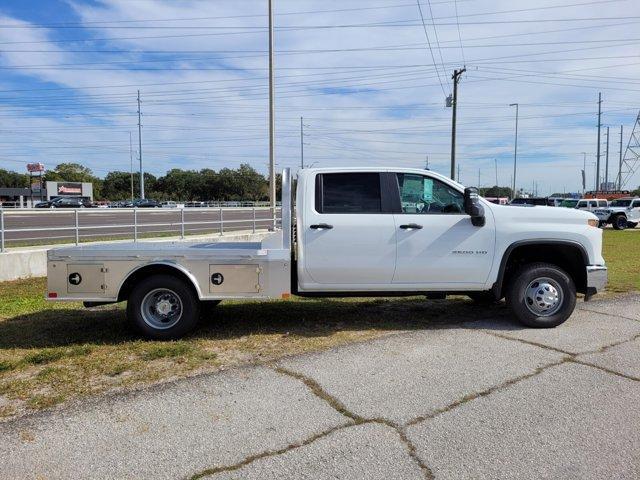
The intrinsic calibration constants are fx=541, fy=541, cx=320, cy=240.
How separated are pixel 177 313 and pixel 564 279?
14.8 ft

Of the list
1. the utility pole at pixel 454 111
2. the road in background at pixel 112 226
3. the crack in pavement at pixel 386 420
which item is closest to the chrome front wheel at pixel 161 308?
the crack in pavement at pixel 386 420

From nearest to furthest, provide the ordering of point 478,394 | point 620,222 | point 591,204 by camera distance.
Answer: point 478,394
point 620,222
point 591,204

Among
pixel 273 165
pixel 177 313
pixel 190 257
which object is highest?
pixel 273 165

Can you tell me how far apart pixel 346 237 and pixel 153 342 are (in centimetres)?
239

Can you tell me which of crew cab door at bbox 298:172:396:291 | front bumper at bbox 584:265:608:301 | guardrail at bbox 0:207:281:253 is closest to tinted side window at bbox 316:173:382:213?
crew cab door at bbox 298:172:396:291

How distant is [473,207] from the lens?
6.14m

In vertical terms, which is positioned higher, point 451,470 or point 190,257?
point 190,257

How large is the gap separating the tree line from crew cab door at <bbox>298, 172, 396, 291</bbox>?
Result: 10153 cm

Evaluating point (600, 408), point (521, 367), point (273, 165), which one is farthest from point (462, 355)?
point (273, 165)

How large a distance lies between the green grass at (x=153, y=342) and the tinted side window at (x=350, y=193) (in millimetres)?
1455

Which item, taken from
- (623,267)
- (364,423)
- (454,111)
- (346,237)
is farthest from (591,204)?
(364,423)

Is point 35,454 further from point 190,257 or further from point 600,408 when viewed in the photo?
point 600,408

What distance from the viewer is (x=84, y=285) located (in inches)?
230

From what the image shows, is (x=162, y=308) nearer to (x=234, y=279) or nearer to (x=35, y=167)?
(x=234, y=279)
